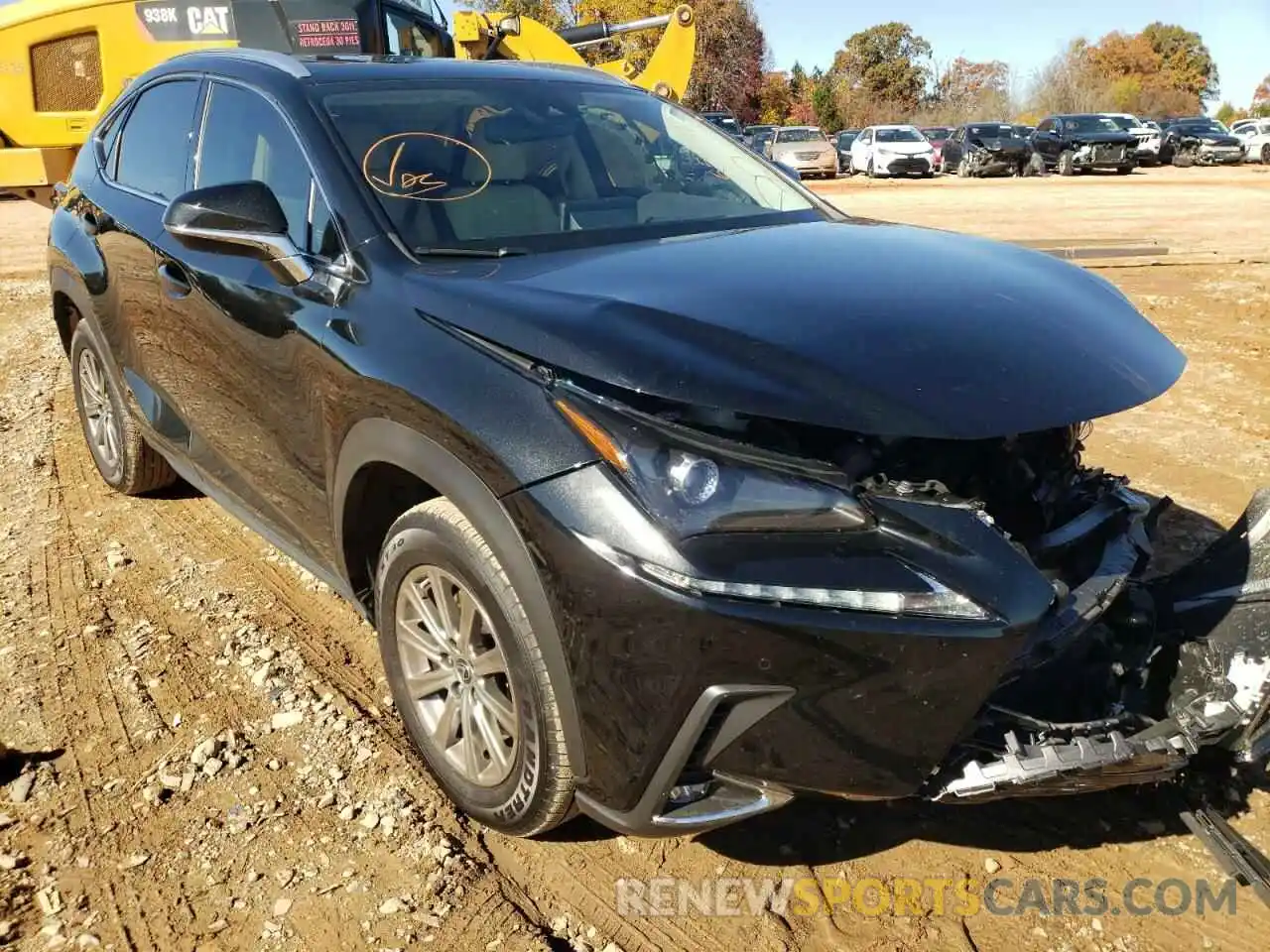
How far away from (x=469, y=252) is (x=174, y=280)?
1321mm

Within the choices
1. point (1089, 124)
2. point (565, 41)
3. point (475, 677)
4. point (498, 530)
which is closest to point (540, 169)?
point (498, 530)

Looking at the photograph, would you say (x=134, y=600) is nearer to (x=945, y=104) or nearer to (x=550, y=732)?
(x=550, y=732)

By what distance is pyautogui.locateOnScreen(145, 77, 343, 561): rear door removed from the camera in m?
2.73

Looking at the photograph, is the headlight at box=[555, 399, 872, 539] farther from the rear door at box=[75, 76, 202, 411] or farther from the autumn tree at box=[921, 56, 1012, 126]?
the autumn tree at box=[921, 56, 1012, 126]

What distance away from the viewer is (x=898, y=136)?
94.2ft

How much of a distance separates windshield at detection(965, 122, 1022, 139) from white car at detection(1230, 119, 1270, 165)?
28.0 ft

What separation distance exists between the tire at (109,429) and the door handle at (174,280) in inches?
37.3

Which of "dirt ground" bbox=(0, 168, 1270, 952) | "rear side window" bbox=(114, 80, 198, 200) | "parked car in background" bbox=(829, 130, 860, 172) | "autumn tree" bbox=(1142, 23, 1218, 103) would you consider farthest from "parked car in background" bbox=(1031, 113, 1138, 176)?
"autumn tree" bbox=(1142, 23, 1218, 103)

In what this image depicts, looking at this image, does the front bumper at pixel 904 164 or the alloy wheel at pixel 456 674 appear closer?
the alloy wheel at pixel 456 674

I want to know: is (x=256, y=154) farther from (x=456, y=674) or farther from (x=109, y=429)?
(x=109, y=429)

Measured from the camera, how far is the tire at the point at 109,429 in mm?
4387

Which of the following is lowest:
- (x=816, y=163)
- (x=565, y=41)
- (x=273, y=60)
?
(x=273, y=60)

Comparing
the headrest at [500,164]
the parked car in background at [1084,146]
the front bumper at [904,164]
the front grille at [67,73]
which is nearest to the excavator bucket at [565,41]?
the front grille at [67,73]

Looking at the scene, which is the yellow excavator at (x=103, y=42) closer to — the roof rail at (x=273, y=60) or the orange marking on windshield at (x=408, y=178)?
the roof rail at (x=273, y=60)
